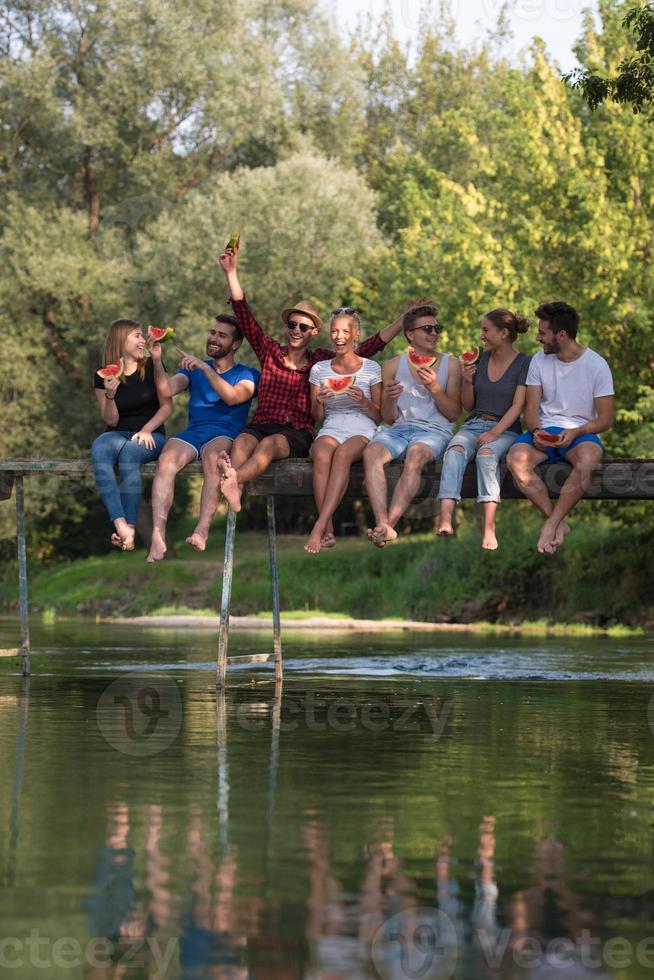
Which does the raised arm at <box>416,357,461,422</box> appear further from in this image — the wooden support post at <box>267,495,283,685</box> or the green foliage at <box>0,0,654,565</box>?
the green foliage at <box>0,0,654,565</box>

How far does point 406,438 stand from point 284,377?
1.19 meters

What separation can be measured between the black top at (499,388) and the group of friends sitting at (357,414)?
1cm

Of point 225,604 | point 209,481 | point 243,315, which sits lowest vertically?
point 225,604

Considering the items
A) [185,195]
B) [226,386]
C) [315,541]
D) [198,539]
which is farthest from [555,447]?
[185,195]

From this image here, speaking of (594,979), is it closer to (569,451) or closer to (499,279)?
(569,451)

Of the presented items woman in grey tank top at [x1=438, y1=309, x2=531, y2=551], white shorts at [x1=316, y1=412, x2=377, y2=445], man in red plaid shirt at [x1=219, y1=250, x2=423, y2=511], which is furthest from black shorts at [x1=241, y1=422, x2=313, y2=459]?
woman in grey tank top at [x1=438, y1=309, x2=531, y2=551]

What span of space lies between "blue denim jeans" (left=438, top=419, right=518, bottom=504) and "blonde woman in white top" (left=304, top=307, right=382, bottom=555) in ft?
2.47

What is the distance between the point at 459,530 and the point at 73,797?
34.7 meters

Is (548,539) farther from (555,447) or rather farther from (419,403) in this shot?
(419,403)

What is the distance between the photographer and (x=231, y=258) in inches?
555

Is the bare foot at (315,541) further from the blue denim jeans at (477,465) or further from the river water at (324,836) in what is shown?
the river water at (324,836)

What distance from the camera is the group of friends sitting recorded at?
13.5m

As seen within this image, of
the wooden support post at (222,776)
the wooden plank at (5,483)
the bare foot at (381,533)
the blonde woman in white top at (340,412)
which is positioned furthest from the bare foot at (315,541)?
the wooden plank at (5,483)

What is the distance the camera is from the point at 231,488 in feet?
44.4
